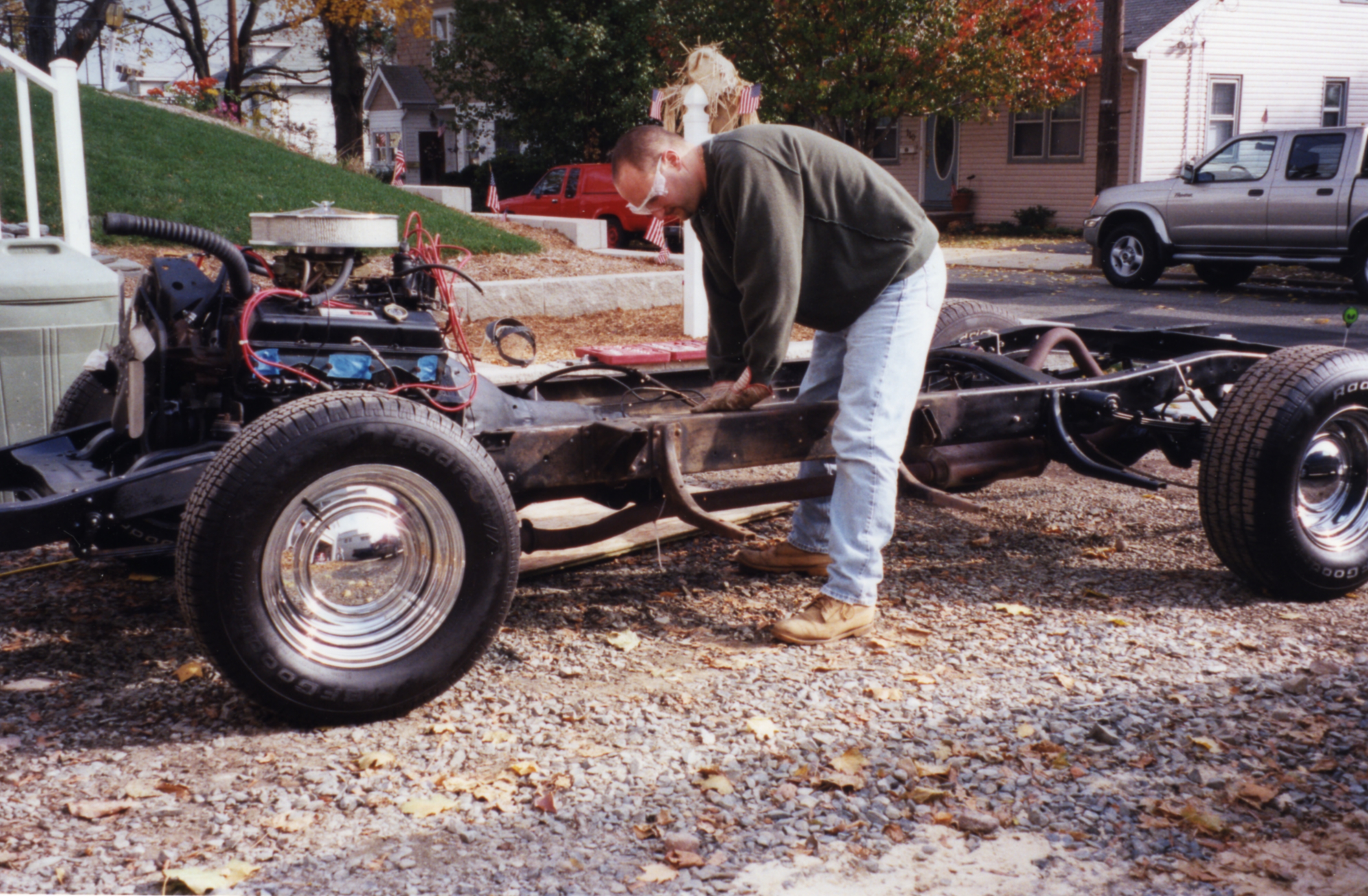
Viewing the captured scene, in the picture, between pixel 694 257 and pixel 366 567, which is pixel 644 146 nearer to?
pixel 366 567

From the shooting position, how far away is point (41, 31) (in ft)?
77.7

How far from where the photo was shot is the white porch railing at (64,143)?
6.26 m

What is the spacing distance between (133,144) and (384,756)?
13.6 metres

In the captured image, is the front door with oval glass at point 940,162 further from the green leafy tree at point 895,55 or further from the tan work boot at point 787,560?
the tan work boot at point 787,560

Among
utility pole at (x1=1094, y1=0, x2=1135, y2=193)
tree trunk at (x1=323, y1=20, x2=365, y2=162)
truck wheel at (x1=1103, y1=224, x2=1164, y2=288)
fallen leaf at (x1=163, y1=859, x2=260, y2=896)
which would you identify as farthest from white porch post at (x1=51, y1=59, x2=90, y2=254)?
tree trunk at (x1=323, y1=20, x2=365, y2=162)

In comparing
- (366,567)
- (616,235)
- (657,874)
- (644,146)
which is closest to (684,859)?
(657,874)

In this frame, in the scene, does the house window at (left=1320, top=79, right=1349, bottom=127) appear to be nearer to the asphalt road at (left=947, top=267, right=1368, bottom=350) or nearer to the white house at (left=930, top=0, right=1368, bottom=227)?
the white house at (left=930, top=0, right=1368, bottom=227)

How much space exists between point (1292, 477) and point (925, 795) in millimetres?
2108

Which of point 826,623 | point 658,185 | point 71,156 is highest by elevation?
point 71,156

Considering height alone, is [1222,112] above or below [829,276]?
above

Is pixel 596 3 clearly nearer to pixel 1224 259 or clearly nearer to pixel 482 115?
pixel 482 115

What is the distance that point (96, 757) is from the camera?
3262 mm

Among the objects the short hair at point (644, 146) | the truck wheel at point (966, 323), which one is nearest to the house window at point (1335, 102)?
the truck wheel at point (966, 323)

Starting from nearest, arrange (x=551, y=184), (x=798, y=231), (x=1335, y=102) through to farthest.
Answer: (x=798, y=231)
(x=551, y=184)
(x=1335, y=102)
